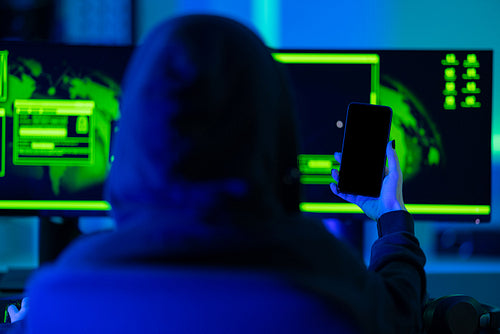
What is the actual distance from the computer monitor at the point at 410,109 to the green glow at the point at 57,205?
18.0 inches

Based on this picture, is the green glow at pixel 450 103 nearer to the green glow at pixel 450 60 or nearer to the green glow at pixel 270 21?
the green glow at pixel 450 60

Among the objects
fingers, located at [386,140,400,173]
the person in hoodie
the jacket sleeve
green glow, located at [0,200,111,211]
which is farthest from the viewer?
green glow, located at [0,200,111,211]

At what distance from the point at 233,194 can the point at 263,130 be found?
2.7 inches

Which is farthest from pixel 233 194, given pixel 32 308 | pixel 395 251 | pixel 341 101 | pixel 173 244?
pixel 341 101

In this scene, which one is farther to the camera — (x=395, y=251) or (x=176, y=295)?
(x=395, y=251)

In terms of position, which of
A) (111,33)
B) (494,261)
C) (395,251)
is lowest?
(494,261)

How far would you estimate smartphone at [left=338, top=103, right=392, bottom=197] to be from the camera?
1.01 m

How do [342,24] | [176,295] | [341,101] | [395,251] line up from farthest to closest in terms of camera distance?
[342,24] < [341,101] < [395,251] < [176,295]

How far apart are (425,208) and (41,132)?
867 mm

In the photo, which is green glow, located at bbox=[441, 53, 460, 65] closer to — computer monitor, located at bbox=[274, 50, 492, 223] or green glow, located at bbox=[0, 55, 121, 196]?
computer monitor, located at bbox=[274, 50, 492, 223]

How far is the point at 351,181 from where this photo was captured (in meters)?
1.02

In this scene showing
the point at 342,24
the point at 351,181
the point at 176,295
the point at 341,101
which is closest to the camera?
the point at 176,295

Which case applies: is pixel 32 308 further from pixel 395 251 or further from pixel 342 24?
pixel 342 24

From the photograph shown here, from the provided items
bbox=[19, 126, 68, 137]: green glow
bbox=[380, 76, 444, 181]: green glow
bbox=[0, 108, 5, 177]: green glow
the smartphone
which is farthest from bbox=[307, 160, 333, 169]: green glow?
bbox=[0, 108, 5, 177]: green glow
